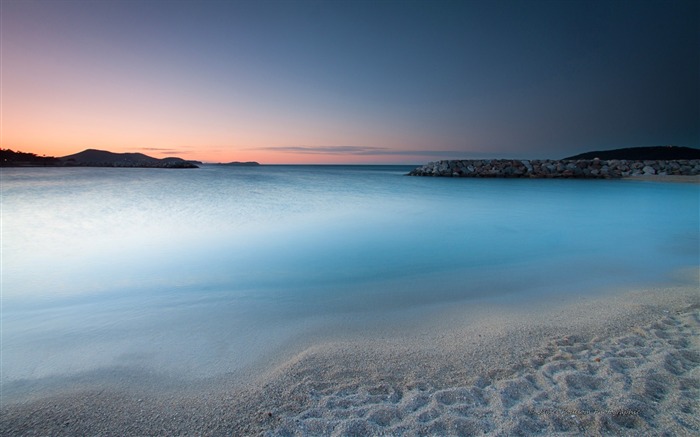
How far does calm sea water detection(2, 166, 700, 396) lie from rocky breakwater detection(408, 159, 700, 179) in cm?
2046

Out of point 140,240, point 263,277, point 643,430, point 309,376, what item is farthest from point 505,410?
point 140,240

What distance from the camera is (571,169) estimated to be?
28.6 m

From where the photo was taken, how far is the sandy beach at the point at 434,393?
1761 mm

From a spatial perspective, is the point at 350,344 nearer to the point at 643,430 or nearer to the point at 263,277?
the point at 643,430

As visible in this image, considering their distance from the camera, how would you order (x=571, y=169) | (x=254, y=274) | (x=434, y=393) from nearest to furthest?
(x=434, y=393) → (x=254, y=274) → (x=571, y=169)

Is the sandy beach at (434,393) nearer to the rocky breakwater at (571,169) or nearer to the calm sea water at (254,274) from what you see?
the calm sea water at (254,274)

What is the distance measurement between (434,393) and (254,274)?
3.30m

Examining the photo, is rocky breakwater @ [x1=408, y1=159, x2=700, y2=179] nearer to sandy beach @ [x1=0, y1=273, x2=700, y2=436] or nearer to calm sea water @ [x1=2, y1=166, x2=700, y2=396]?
calm sea water @ [x1=2, y1=166, x2=700, y2=396]

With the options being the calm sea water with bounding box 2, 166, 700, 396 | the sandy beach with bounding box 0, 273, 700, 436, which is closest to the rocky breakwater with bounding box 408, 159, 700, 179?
the calm sea water with bounding box 2, 166, 700, 396

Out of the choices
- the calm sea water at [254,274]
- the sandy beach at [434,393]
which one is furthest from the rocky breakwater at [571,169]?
the sandy beach at [434,393]

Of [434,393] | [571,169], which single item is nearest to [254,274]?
[434,393]

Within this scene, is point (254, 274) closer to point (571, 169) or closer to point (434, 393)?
point (434, 393)

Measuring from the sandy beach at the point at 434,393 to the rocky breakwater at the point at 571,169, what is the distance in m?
30.3

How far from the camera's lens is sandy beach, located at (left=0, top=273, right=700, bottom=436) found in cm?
176
